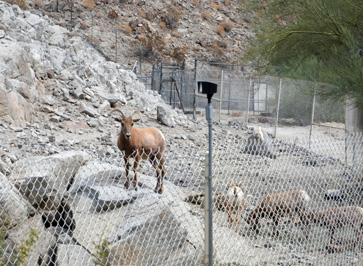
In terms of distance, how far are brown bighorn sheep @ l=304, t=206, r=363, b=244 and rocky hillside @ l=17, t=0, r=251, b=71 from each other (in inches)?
1038

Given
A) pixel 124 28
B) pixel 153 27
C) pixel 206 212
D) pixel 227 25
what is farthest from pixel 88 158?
pixel 227 25

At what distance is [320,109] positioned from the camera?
15.1 m

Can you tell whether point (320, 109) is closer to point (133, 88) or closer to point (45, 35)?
point (133, 88)

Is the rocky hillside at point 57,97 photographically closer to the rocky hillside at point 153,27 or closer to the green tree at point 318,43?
the green tree at point 318,43

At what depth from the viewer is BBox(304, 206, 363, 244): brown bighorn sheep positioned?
5.82 metres

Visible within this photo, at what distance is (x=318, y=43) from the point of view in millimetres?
11609

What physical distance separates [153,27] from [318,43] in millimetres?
25941

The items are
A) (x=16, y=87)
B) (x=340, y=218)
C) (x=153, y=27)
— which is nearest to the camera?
(x=340, y=218)

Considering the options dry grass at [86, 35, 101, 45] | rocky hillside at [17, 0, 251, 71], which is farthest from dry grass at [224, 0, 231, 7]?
dry grass at [86, 35, 101, 45]

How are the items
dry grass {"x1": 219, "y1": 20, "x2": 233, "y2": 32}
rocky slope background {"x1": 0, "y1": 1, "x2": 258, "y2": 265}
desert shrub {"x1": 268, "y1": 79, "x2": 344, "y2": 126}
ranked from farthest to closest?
dry grass {"x1": 219, "y1": 20, "x2": 233, "y2": 32} < desert shrub {"x1": 268, "y1": 79, "x2": 344, "y2": 126} < rocky slope background {"x1": 0, "y1": 1, "x2": 258, "y2": 265}

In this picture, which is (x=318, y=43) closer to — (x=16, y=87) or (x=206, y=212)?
(x=16, y=87)

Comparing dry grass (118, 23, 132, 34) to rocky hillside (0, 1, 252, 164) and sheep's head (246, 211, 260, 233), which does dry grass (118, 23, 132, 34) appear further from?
sheep's head (246, 211, 260, 233)

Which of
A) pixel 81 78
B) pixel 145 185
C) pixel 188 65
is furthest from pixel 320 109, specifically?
pixel 188 65

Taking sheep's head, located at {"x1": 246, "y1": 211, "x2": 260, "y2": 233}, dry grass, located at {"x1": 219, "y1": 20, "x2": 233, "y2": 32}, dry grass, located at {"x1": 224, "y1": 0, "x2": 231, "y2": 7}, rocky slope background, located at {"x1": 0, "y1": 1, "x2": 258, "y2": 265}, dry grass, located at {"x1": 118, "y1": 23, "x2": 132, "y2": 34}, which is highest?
dry grass, located at {"x1": 224, "y1": 0, "x2": 231, "y2": 7}
